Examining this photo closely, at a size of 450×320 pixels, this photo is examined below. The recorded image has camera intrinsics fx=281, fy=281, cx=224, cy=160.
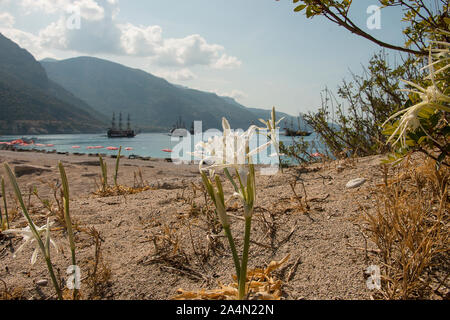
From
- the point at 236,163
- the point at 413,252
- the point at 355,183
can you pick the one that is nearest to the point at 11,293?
the point at 236,163

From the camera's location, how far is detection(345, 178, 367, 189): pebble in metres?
2.15

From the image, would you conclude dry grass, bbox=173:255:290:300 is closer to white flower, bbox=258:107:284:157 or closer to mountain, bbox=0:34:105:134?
white flower, bbox=258:107:284:157

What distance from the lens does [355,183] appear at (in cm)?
216

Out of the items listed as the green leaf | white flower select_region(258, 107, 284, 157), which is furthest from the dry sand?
the green leaf

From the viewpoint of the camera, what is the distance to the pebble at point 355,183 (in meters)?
2.15

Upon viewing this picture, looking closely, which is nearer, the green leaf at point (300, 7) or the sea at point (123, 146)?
the green leaf at point (300, 7)

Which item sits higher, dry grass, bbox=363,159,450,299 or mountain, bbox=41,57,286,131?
mountain, bbox=41,57,286,131

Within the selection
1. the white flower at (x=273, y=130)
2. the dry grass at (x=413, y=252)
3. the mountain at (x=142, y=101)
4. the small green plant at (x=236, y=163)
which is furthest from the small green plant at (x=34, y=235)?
the mountain at (x=142, y=101)

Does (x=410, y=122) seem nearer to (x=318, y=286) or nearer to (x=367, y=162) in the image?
(x=318, y=286)

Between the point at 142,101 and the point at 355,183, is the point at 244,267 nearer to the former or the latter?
the point at 355,183

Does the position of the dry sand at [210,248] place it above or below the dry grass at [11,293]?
above

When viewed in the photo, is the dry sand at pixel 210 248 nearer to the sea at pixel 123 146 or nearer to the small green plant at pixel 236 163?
the small green plant at pixel 236 163

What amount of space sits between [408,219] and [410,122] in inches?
28.2
